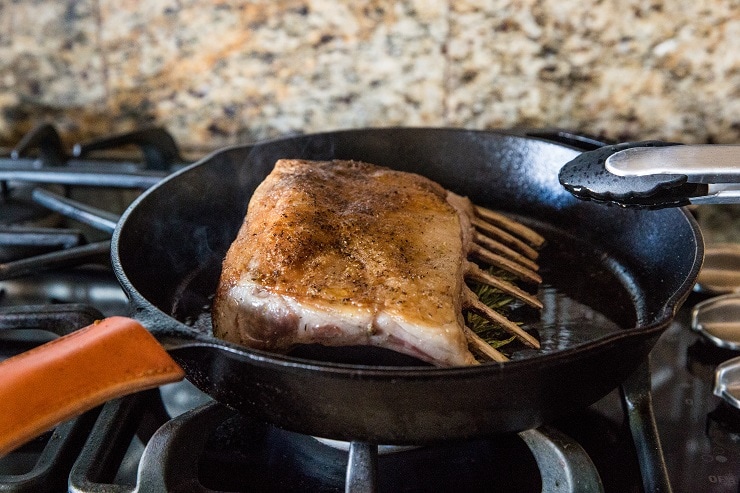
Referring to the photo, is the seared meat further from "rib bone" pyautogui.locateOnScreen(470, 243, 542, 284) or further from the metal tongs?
the metal tongs

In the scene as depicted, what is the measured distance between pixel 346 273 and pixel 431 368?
1.00 feet

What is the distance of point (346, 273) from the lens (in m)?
1.04

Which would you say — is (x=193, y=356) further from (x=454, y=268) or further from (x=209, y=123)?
(x=209, y=123)

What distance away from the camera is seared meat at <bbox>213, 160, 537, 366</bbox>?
3.20 feet

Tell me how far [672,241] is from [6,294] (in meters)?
1.34

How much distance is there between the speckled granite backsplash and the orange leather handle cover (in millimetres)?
1193

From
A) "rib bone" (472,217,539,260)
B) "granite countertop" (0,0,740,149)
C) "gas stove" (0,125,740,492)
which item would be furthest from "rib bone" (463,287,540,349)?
"granite countertop" (0,0,740,149)

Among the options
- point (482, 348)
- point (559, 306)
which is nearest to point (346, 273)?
point (482, 348)

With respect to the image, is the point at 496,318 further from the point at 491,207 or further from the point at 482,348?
the point at 491,207

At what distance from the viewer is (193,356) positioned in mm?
830

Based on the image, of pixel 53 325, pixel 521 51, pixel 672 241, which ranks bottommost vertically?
pixel 53 325

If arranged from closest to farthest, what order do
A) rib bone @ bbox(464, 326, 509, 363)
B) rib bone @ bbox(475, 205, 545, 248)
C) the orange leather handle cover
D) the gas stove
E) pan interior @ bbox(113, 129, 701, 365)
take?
the orange leather handle cover
the gas stove
rib bone @ bbox(464, 326, 509, 363)
pan interior @ bbox(113, 129, 701, 365)
rib bone @ bbox(475, 205, 545, 248)

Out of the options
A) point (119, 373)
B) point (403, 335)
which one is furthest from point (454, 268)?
point (119, 373)

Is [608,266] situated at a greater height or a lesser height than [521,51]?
lesser
